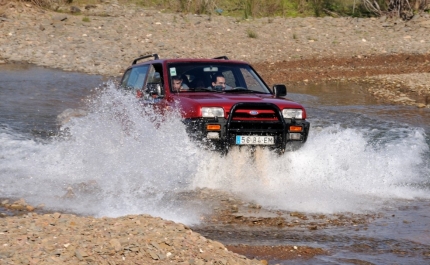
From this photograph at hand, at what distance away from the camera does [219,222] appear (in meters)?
8.38

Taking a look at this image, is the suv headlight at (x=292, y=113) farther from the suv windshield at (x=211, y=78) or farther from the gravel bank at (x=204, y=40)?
the gravel bank at (x=204, y=40)

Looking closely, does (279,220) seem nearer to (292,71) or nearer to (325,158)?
(325,158)

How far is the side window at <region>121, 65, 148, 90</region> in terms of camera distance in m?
11.2

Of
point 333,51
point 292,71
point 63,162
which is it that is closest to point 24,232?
point 63,162

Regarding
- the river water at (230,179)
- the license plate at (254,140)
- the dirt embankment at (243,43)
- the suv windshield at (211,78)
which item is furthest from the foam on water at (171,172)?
the dirt embankment at (243,43)

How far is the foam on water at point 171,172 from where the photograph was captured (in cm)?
932

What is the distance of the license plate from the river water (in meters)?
0.17

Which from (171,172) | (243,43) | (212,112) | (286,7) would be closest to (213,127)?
(212,112)

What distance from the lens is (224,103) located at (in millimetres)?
9469

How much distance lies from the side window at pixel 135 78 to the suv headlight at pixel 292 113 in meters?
2.33

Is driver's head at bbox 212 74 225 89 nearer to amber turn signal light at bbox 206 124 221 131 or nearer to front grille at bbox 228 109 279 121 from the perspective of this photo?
front grille at bbox 228 109 279 121

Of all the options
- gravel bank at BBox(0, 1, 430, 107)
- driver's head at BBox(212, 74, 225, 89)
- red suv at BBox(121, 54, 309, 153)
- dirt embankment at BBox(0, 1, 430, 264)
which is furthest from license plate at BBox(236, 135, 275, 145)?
gravel bank at BBox(0, 1, 430, 107)

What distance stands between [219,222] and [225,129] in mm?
1444

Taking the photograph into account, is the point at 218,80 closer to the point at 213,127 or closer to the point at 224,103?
the point at 224,103
